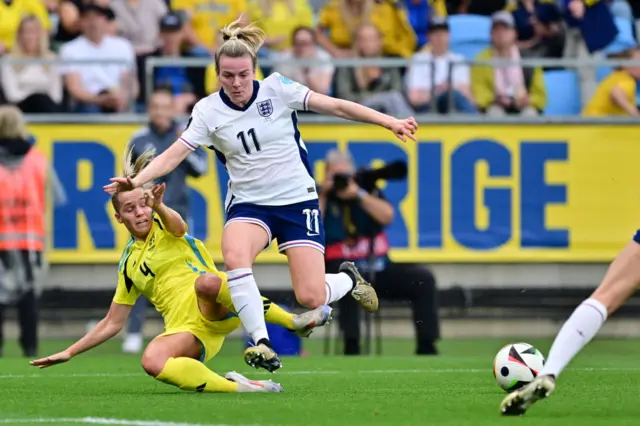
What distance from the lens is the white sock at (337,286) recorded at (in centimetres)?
949

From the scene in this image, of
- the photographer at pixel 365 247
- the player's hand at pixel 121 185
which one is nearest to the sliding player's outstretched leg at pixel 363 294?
the player's hand at pixel 121 185

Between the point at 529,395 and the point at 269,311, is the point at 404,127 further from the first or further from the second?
the point at 529,395

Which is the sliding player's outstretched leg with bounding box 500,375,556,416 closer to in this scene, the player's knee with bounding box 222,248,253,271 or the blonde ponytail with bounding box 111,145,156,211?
the player's knee with bounding box 222,248,253,271

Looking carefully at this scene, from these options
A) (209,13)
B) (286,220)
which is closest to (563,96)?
(209,13)

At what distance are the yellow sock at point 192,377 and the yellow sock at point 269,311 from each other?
0.54m

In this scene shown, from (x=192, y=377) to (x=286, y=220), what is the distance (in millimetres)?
1385

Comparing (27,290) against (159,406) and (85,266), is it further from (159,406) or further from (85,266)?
(159,406)

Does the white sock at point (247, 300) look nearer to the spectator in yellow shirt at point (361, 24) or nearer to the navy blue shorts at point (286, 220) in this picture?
the navy blue shorts at point (286, 220)

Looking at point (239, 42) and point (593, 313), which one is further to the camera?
point (239, 42)

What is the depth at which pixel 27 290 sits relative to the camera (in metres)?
13.7

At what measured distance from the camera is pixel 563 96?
15633 mm

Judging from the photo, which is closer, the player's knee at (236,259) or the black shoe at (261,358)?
the black shoe at (261,358)

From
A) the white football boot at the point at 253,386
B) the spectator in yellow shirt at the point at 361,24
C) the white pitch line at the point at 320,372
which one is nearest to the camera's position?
the white football boot at the point at 253,386

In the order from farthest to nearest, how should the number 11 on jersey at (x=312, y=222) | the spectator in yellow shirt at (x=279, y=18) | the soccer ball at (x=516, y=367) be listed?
the spectator in yellow shirt at (x=279, y=18), the number 11 on jersey at (x=312, y=222), the soccer ball at (x=516, y=367)
